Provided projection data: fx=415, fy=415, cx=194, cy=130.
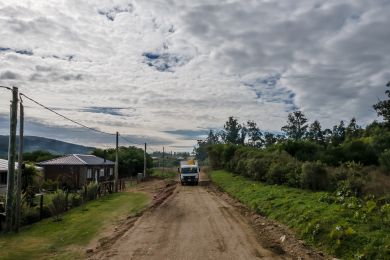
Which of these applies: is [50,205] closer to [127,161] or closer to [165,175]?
[127,161]

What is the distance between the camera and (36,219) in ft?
71.9

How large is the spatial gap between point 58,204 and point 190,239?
11487mm

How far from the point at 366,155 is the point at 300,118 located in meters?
63.6

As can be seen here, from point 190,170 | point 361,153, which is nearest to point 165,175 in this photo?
point 190,170

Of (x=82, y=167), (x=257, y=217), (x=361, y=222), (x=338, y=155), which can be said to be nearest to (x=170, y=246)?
(x=361, y=222)

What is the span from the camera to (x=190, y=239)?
47.6 ft

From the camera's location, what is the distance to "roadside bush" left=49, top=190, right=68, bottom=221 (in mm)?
22703

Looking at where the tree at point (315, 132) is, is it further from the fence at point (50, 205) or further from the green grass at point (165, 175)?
the fence at point (50, 205)

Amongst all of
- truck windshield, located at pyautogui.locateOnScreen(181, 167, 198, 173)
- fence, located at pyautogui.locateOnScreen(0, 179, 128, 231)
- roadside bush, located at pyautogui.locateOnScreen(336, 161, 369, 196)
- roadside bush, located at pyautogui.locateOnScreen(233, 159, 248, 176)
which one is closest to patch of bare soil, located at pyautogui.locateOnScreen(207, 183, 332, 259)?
roadside bush, located at pyautogui.locateOnScreen(336, 161, 369, 196)

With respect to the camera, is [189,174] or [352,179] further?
[189,174]

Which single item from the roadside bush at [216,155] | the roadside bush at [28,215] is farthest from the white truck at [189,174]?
the roadside bush at [28,215]

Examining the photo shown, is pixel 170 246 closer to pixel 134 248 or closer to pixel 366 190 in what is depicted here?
pixel 134 248

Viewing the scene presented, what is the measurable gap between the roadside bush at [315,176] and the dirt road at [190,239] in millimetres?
7699

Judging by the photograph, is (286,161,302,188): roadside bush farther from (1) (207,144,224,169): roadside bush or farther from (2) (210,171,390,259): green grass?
(1) (207,144,224,169): roadside bush
